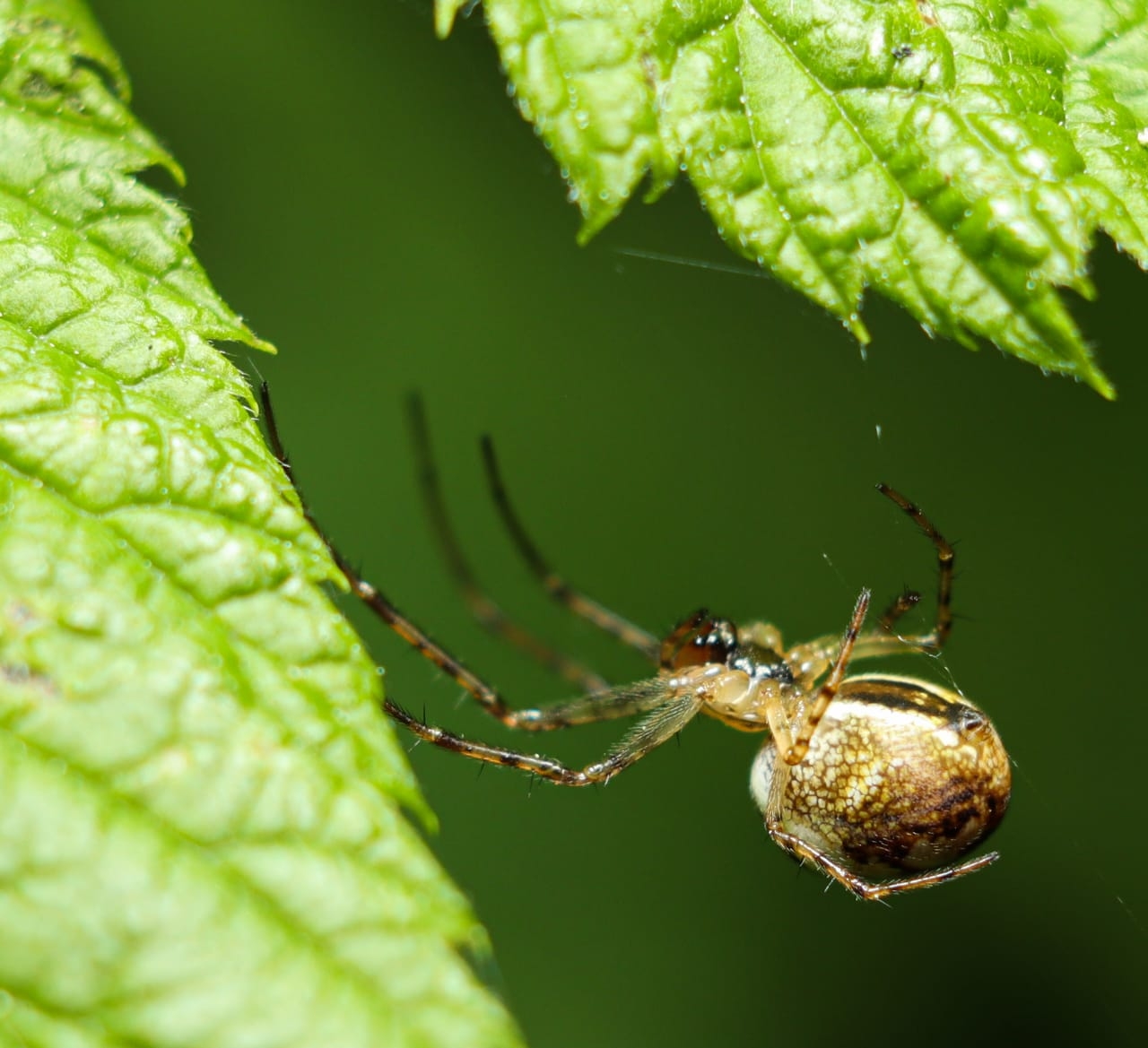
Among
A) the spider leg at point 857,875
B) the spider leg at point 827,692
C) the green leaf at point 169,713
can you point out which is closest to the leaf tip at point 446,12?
the green leaf at point 169,713

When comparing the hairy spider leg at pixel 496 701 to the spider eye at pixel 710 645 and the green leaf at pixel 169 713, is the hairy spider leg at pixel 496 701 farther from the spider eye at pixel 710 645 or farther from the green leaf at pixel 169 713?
the green leaf at pixel 169 713

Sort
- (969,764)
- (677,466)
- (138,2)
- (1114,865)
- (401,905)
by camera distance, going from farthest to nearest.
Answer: (677,466) → (1114,865) → (138,2) → (969,764) → (401,905)

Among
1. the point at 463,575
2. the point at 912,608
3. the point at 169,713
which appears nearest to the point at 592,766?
the point at 912,608

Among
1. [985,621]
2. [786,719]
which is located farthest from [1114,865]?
[786,719]

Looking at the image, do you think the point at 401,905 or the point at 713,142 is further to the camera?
the point at 713,142

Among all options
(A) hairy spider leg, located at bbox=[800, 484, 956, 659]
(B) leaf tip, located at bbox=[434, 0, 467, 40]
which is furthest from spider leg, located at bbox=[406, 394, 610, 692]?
(B) leaf tip, located at bbox=[434, 0, 467, 40]

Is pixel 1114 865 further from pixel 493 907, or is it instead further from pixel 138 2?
pixel 138 2

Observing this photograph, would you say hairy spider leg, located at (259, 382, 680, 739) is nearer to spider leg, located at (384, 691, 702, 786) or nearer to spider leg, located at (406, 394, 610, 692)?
spider leg, located at (384, 691, 702, 786)
